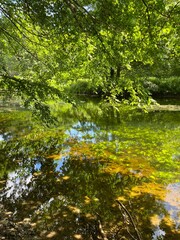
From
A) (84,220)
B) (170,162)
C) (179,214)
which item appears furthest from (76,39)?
(170,162)

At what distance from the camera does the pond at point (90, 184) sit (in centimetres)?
399

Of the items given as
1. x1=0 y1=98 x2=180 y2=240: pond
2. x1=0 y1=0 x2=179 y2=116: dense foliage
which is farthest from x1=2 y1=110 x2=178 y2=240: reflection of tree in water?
x1=0 y1=0 x2=179 y2=116: dense foliage

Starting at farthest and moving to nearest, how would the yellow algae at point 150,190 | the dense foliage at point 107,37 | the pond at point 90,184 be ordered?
the yellow algae at point 150,190
the dense foliage at point 107,37
the pond at point 90,184

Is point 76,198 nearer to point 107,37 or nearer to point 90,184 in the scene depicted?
point 90,184

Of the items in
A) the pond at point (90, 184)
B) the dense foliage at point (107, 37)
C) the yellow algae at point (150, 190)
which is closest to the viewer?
the pond at point (90, 184)

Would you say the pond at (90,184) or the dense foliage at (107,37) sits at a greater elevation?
the dense foliage at (107,37)

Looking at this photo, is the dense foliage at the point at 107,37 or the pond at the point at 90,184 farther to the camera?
the dense foliage at the point at 107,37

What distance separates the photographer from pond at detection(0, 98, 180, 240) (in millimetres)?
3987

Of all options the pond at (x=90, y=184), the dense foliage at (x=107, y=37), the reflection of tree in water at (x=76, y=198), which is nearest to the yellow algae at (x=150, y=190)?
the pond at (x=90, y=184)

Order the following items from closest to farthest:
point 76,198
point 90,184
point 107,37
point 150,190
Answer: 1. point 107,37
2. point 76,198
3. point 150,190
4. point 90,184

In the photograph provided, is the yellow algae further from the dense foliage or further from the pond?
the dense foliage

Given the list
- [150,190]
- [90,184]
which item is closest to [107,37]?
[90,184]

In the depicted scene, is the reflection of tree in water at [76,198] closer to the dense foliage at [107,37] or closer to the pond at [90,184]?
the pond at [90,184]

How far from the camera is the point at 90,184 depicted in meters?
5.71
